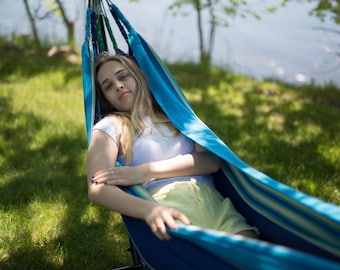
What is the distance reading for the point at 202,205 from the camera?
6.34 ft

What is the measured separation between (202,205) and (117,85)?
0.79 metres

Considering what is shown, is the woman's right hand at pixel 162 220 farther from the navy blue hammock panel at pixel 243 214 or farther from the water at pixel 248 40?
the water at pixel 248 40

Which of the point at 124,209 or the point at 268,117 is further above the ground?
the point at 124,209

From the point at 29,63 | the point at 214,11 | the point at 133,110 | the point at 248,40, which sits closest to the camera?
the point at 133,110

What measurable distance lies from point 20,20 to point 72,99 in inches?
163

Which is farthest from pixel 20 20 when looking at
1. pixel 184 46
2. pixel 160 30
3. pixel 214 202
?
pixel 214 202

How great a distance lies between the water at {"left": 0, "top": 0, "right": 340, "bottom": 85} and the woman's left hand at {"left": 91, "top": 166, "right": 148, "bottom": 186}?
485 centimetres

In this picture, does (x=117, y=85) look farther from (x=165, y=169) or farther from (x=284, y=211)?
(x=284, y=211)

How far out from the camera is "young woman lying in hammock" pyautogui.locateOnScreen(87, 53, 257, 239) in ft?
5.96

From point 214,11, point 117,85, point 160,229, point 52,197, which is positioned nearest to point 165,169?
point 160,229

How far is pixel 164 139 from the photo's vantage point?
7.18 ft

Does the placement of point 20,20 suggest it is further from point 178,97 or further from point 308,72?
point 178,97

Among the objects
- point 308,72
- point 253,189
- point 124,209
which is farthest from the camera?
point 308,72

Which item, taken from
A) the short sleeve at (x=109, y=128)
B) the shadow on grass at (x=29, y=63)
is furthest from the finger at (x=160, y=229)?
the shadow on grass at (x=29, y=63)
